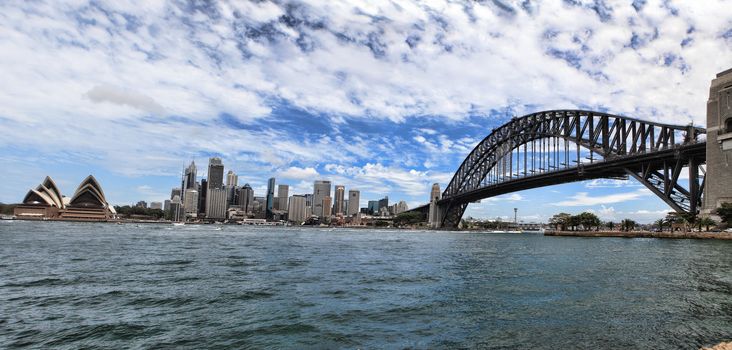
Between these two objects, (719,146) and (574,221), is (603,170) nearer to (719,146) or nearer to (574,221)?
(719,146)

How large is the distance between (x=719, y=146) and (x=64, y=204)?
200326 mm

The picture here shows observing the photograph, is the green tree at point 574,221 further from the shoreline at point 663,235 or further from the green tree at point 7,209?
the green tree at point 7,209

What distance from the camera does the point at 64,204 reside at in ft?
552

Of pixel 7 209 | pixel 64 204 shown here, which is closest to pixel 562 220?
pixel 64 204

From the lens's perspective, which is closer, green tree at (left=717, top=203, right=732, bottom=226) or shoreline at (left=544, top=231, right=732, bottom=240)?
green tree at (left=717, top=203, right=732, bottom=226)

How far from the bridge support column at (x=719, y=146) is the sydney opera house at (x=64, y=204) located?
18441 centimetres

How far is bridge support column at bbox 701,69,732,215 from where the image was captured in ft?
180

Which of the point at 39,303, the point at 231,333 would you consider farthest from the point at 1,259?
the point at 231,333

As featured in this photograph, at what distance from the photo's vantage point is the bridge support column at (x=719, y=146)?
5497 centimetres

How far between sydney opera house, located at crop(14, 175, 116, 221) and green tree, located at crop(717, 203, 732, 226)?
185 m

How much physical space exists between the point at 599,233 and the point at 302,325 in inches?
3887

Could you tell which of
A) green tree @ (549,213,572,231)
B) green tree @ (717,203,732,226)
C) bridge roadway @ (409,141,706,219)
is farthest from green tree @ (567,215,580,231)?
green tree @ (717,203,732,226)

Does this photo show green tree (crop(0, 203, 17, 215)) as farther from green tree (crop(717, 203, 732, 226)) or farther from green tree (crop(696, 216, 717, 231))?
green tree (crop(717, 203, 732, 226))

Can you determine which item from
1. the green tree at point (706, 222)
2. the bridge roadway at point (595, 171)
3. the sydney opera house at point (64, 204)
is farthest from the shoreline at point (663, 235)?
the sydney opera house at point (64, 204)
